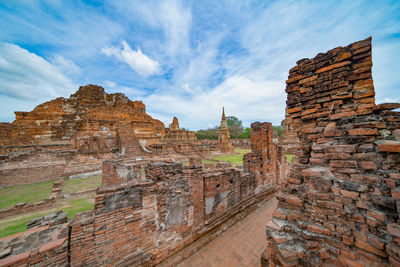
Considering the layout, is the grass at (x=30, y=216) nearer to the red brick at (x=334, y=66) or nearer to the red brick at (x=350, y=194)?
the red brick at (x=350, y=194)

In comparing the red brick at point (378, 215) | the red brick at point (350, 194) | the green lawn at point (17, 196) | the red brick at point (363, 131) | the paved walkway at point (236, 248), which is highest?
the red brick at point (363, 131)

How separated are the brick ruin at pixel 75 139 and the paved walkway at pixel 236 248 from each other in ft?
33.2

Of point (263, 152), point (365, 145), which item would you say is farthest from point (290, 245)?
point (263, 152)

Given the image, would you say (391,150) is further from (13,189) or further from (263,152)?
(13,189)

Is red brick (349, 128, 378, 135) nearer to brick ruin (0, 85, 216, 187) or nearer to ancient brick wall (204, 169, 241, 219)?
ancient brick wall (204, 169, 241, 219)

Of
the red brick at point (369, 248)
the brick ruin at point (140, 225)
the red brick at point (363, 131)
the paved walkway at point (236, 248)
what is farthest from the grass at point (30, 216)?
the red brick at point (363, 131)

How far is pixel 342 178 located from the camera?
6.09 ft

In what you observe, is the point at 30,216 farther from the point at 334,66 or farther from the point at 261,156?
the point at 334,66

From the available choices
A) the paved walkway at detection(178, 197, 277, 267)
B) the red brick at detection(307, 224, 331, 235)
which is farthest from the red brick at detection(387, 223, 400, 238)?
the paved walkway at detection(178, 197, 277, 267)

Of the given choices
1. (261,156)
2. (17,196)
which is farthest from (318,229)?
(17,196)

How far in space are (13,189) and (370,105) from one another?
13.9 metres

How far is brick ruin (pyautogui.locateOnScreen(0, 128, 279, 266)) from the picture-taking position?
6.97ft

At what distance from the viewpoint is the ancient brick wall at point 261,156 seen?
19.4 feet

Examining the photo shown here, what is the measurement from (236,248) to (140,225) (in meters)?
2.46
